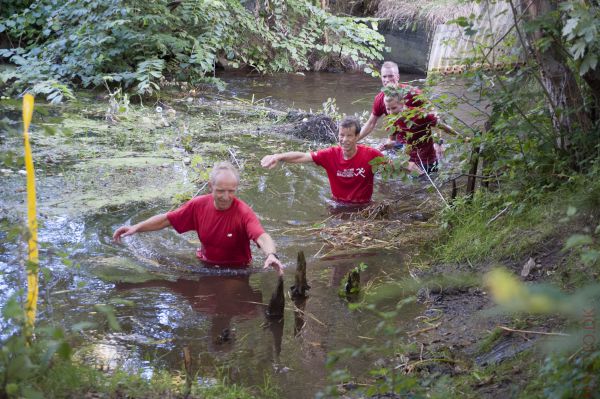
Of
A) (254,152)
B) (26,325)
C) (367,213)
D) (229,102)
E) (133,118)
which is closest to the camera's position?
(26,325)

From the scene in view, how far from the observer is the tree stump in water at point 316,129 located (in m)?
13.1

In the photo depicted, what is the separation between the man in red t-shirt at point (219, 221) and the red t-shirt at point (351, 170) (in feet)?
7.85

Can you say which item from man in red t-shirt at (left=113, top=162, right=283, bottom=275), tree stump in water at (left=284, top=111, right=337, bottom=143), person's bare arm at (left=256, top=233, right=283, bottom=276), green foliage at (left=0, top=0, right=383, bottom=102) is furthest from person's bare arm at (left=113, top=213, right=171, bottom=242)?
green foliage at (left=0, top=0, right=383, bottom=102)

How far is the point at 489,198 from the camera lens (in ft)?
23.6

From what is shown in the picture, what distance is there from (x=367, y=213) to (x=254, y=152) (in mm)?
3625

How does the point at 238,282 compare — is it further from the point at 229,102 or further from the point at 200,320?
the point at 229,102

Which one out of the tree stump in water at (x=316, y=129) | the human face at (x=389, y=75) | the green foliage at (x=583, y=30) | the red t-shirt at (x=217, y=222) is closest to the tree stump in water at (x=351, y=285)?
the red t-shirt at (x=217, y=222)

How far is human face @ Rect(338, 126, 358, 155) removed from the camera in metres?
8.96

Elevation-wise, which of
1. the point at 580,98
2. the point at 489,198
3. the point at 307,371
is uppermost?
the point at 580,98

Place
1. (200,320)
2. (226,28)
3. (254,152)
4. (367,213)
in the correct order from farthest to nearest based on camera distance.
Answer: (226,28) → (254,152) → (367,213) → (200,320)

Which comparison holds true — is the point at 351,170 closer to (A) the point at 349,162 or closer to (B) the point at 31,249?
(A) the point at 349,162

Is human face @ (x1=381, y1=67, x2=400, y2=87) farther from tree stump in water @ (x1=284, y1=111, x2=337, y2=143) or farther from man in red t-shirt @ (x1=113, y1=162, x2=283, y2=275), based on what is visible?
man in red t-shirt @ (x1=113, y1=162, x2=283, y2=275)

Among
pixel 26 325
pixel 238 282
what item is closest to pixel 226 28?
pixel 238 282

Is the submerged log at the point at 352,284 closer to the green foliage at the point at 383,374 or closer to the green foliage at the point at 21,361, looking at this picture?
the green foliage at the point at 383,374
